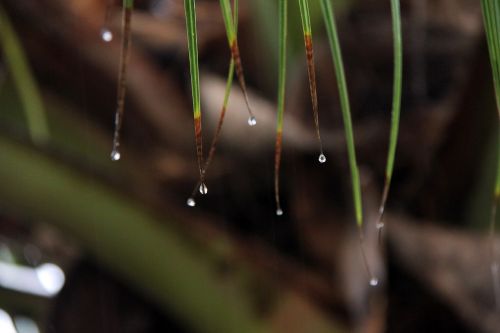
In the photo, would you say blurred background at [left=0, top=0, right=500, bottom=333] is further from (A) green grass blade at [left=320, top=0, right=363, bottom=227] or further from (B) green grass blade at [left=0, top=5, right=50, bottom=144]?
(A) green grass blade at [left=320, top=0, right=363, bottom=227]

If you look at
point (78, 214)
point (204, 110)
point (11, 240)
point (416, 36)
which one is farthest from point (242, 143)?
point (11, 240)

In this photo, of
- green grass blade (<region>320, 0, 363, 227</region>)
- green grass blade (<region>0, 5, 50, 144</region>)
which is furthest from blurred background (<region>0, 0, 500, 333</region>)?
green grass blade (<region>320, 0, 363, 227</region>)

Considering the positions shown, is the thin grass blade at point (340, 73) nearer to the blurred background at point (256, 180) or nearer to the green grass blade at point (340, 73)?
the green grass blade at point (340, 73)

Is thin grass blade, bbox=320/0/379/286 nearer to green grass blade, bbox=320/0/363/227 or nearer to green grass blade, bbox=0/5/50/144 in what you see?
green grass blade, bbox=320/0/363/227

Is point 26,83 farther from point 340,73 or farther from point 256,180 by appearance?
point 340,73

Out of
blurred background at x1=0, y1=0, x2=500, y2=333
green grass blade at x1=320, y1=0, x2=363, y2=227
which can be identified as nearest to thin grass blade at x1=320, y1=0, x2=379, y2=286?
green grass blade at x1=320, y1=0, x2=363, y2=227

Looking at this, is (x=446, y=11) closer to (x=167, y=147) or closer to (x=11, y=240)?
(x=167, y=147)

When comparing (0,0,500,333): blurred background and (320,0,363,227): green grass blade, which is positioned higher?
(0,0,500,333): blurred background

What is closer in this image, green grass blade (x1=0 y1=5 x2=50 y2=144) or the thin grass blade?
the thin grass blade
